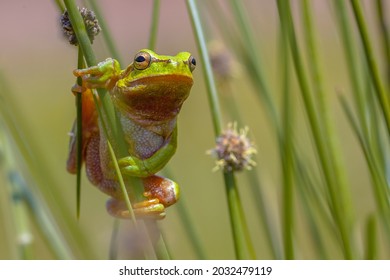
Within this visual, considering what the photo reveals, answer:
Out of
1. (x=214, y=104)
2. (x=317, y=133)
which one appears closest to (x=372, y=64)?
(x=317, y=133)

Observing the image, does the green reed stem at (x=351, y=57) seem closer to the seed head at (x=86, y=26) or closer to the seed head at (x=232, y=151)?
the seed head at (x=232, y=151)

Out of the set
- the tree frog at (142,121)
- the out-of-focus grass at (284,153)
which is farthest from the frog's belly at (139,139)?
the out-of-focus grass at (284,153)

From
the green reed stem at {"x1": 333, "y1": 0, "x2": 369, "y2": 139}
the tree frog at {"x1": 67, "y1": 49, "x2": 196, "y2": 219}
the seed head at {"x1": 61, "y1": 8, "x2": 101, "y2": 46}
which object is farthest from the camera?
the green reed stem at {"x1": 333, "y1": 0, "x2": 369, "y2": 139}

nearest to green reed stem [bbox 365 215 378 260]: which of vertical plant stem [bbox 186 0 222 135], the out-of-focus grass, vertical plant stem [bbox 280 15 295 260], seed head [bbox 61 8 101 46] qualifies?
the out-of-focus grass

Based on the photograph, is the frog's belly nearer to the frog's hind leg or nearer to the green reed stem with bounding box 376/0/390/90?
the frog's hind leg

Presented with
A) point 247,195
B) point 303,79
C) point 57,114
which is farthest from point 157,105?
point 57,114

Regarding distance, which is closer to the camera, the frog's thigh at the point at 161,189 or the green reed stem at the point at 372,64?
the green reed stem at the point at 372,64

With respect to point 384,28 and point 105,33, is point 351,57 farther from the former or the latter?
point 105,33

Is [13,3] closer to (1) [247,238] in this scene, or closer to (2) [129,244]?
(2) [129,244]
